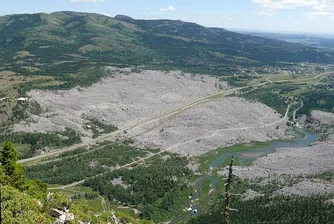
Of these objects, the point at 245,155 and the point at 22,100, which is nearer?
the point at 245,155

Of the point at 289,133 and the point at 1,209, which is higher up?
the point at 1,209

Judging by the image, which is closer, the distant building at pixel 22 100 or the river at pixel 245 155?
the river at pixel 245 155

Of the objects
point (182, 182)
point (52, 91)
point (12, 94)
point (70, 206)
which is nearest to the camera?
point (70, 206)

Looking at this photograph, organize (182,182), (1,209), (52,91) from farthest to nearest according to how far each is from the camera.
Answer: (52,91) → (182,182) → (1,209)

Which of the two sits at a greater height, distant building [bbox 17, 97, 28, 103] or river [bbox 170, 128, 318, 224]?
distant building [bbox 17, 97, 28, 103]

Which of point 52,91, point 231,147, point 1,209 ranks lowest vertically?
point 231,147

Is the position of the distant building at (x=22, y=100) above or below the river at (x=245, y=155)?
above

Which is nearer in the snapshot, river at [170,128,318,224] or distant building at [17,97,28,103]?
river at [170,128,318,224]

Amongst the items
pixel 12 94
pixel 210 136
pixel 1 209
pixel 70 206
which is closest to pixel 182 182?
pixel 210 136

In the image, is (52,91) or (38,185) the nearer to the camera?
(38,185)

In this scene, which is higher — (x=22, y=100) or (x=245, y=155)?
(x=22, y=100)

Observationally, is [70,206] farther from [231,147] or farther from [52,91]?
[52,91]
